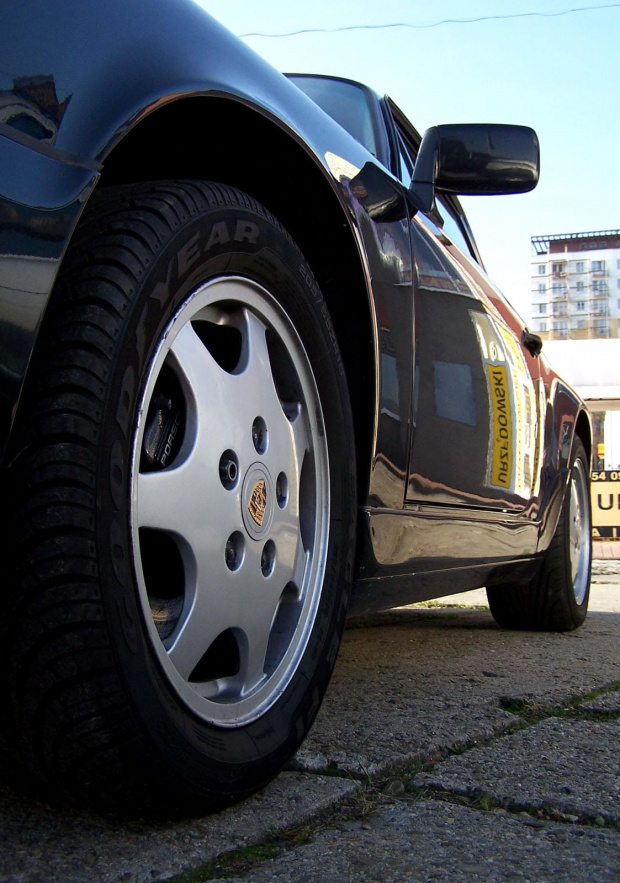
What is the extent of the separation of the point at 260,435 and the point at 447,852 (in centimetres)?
59

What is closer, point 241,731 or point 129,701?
point 129,701

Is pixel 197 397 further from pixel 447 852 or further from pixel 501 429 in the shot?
pixel 501 429

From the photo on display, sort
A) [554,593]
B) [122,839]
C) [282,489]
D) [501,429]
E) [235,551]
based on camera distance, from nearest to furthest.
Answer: [122,839] → [235,551] → [282,489] → [501,429] → [554,593]

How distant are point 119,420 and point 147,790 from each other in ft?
1.30

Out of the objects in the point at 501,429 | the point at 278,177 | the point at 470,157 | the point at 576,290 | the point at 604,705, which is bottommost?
the point at 604,705

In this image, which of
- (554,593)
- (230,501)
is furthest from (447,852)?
(554,593)

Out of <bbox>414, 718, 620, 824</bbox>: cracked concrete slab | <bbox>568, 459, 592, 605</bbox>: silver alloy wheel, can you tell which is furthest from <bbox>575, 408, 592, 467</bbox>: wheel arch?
<bbox>414, 718, 620, 824</bbox>: cracked concrete slab

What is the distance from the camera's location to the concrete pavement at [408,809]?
3.22 ft

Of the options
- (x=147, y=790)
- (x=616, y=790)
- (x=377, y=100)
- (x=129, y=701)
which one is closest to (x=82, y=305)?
(x=129, y=701)

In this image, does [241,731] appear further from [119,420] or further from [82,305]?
[82,305]

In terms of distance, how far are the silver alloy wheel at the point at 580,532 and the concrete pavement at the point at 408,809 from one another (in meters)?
1.39

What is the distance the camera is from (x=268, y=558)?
1.31 meters

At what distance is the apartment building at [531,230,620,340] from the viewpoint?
105375mm

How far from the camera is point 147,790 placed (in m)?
0.99
